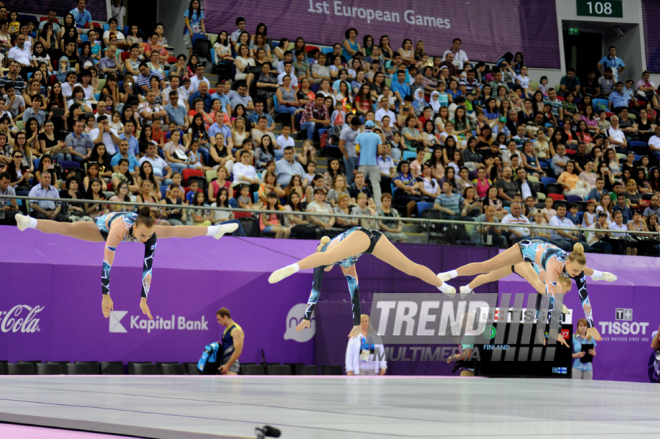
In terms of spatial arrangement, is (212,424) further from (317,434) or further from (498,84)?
(498,84)

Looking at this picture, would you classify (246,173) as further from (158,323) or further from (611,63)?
(611,63)

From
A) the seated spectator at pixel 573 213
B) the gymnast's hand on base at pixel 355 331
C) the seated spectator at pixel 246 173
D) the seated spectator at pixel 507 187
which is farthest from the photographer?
the seated spectator at pixel 507 187

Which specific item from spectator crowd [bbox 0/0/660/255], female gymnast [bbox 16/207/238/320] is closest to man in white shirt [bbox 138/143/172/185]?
spectator crowd [bbox 0/0/660/255]

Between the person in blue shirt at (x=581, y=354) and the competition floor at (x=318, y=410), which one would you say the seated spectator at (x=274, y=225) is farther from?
the person in blue shirt at (x=581, y=354)

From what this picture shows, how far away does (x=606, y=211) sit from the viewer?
700 inches

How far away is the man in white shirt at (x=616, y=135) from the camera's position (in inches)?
863

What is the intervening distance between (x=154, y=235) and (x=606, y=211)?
1046 cm

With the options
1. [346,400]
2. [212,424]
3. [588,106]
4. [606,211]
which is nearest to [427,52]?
[588,106]

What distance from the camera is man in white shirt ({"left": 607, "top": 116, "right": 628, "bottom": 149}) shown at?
21922 millimetres

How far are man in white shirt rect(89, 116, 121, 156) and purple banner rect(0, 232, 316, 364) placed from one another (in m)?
2.53

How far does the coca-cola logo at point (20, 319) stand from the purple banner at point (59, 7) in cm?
999

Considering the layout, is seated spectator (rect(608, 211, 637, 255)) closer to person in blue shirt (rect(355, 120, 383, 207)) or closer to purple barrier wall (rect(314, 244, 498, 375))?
purple barrier wall (rect(314, 244, 498, 375))

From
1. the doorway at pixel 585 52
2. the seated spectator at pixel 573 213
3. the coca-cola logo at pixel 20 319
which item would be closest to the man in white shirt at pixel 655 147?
the seated spectator at pixel 573 213

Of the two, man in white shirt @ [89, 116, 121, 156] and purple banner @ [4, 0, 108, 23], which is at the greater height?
purple banner @ [4, 0, 108, 23]
